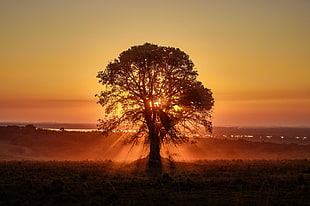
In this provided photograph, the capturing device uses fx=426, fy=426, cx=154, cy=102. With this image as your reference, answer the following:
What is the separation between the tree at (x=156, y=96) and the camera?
132ft

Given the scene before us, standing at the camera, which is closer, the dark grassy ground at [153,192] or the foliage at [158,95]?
the dark grassy ground at [153,192]

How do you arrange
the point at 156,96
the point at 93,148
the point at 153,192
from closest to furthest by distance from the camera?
the point at 153,192 → the point at 156,96 → the point at 93,148

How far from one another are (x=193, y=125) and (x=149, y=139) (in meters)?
4.59

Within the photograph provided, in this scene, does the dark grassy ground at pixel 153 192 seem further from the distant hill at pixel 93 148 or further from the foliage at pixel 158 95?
the distant hill at pixel 93 148

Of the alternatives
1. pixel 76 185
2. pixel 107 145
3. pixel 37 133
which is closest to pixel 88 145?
pixel 107 145

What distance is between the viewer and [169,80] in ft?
134

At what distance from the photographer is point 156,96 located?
134 feet

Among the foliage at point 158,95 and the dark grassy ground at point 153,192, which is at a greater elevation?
the foliage at point 158,95

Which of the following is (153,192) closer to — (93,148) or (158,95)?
(158,95)

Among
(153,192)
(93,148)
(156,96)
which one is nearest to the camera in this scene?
(153,192)

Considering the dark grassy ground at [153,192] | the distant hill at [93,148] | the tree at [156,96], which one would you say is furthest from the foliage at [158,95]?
the distant hill at [93,148]

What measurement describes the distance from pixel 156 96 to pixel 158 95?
8.5 inches

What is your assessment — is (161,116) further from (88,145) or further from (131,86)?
(88,145)

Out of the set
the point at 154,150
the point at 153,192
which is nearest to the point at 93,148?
the point at 154,150
